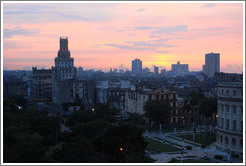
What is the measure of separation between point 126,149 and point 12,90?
288ft

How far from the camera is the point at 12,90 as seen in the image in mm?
116125

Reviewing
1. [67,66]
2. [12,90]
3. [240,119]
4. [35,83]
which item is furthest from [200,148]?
[35,83]

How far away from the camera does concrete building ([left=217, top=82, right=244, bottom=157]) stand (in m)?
45.2

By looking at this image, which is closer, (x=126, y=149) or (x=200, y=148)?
(x=126, y=149)

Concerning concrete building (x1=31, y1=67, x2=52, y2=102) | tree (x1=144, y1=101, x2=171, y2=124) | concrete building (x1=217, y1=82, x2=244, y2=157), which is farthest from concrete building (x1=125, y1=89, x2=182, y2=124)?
concrete building (x1=31, y1=67, x2=52, y2=102)

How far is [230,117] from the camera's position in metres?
46.5

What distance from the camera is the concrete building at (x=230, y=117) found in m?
45.2

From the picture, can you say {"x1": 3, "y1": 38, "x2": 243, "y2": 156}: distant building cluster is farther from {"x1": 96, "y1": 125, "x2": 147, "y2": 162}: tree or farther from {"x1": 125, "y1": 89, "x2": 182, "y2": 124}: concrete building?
{"x1": 96, "y1": 125, "x2": 147, "y2": 162}: tree

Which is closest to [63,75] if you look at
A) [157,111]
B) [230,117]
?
[157,111]

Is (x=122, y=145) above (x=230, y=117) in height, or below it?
below

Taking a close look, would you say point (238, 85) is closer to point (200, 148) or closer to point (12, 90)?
point (200, 148)

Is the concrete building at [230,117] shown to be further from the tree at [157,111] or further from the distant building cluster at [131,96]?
the tree at [157,111]

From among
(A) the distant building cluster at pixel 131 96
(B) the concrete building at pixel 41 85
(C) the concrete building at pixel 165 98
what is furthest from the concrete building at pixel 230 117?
(B) the concrete building at pixel 41 85

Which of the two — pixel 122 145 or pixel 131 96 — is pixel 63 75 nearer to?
pixel 131 96
